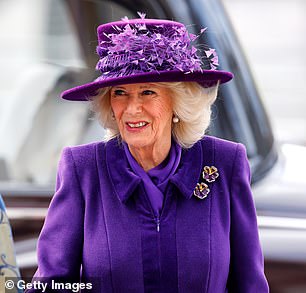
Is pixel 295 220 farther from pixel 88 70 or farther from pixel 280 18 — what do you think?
pixel 280 18

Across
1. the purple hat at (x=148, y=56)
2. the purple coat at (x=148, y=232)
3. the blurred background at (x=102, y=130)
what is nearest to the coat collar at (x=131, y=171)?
the purple coat at (x=148, y=232)

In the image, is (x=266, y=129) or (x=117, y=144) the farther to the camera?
(x=266, y=129)

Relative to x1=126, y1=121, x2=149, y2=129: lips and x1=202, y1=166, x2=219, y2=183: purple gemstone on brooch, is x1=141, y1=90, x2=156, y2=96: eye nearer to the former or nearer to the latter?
x1=126, y1=121, x2=149, y2=129: lips

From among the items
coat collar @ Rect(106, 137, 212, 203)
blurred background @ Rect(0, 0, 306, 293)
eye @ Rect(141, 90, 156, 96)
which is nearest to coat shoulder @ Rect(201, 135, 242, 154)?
coat collar @ Rect(106, 137, 212, 203)

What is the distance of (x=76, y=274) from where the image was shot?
2947mm

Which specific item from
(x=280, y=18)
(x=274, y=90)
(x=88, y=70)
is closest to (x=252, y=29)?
(x=280, y=18)

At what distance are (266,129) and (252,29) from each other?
12168 millimetres

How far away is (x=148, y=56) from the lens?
2881 mm

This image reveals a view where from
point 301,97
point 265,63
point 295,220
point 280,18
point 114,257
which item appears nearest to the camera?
point 114,257

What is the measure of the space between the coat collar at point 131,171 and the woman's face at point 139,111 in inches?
3.1

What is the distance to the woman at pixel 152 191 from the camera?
2.89 m

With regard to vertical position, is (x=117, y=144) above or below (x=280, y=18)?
below

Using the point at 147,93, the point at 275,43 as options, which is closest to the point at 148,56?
the point at 147,93

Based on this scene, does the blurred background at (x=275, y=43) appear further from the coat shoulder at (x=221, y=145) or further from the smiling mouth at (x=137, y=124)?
the smiling mouth at (x=137, y=124)
